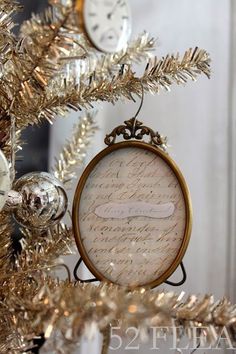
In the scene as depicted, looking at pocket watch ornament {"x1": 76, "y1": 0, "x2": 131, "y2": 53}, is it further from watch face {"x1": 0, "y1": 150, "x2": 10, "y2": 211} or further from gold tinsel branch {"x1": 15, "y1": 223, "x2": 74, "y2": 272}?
gold tinsel branch {"x1": 15, "y1": 223, "x2": 74, "y2": 272}

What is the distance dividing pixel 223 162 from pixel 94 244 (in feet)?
1.55

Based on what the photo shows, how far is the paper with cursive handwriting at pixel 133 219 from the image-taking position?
2.27 feet

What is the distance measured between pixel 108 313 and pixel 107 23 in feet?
0.87

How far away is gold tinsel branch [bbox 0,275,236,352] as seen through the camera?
1.66 ft

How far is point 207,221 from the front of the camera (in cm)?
109

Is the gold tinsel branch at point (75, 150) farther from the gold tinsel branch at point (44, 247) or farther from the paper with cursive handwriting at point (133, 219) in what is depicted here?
the paper with cursive handwriting at point (133, 219)

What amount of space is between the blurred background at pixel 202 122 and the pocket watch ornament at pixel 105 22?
57 centimetres

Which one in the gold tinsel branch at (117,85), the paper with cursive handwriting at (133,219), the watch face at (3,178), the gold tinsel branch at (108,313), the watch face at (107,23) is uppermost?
the watch face at (107,23)

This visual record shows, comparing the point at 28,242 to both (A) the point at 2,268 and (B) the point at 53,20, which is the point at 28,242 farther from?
(B) the point at 53,20

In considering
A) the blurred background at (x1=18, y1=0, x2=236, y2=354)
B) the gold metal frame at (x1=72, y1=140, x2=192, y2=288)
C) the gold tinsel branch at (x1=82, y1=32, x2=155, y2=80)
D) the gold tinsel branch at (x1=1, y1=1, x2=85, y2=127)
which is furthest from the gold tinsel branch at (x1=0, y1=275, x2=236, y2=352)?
the blurred background at (x1=18, y1=0, x2=236, y2=354)

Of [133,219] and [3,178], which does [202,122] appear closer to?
[133,219]

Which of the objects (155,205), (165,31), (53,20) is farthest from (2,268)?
(165,31)

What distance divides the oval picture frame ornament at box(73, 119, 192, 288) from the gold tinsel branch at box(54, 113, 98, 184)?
25 centimetres

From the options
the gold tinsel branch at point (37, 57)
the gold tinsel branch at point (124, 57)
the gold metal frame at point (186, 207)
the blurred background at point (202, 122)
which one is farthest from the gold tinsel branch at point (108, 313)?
the blurred background at point (202, 122)
